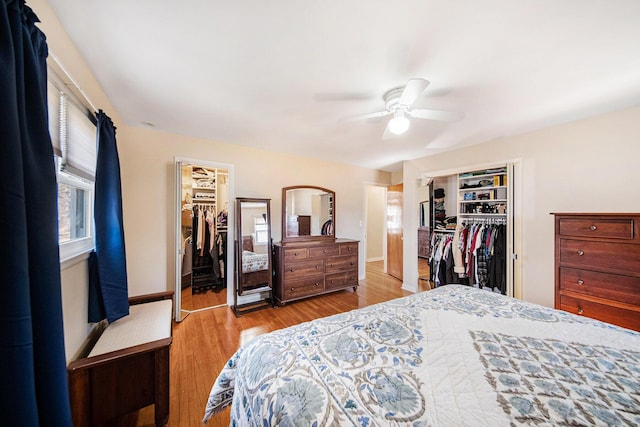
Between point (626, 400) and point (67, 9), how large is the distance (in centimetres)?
289

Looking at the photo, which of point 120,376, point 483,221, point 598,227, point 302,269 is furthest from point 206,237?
point 598,227

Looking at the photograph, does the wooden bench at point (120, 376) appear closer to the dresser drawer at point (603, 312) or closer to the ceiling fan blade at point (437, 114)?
the ceiling fan blade at point (437, 114)

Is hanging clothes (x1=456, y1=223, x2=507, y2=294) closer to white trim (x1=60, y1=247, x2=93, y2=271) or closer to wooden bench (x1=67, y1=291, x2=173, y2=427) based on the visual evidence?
wooden bench (x1=67, y1=291, x2=173, y2=427)

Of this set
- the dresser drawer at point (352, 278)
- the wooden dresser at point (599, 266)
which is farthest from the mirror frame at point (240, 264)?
the wooden dresser at point (599, 266)

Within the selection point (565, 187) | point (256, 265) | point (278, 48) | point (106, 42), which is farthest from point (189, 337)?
point (565, 187)

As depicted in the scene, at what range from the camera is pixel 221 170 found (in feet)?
10.8

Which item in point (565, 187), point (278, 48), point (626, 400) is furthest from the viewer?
point (565, 187)

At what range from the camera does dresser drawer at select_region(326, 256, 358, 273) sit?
3.55 m

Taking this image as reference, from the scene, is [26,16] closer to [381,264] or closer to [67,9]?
[67,9]

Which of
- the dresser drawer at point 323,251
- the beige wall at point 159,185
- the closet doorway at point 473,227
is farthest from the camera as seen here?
the dresser drawer at point 323,251

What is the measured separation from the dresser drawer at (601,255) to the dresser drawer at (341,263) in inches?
96.0

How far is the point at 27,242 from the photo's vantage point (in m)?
0.74

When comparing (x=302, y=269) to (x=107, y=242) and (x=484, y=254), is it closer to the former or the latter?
(x=107, y=242)

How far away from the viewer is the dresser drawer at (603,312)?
A: 1.76 metres
